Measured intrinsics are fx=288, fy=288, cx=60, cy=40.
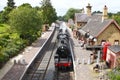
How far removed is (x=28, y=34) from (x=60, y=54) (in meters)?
25.9

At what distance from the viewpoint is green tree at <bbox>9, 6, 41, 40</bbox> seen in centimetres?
5541

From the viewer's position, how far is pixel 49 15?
355ft

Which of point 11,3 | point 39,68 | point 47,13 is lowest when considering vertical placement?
point 39,68

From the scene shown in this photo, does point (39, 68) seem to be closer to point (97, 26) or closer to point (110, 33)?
point (110, 33)

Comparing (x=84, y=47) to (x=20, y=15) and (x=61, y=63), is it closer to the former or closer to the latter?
(x=20, y=15)

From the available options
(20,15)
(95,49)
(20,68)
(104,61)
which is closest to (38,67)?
(20,68)

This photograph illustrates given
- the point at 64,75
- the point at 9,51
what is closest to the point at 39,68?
the point at 64,75

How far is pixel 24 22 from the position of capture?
55.8 metres

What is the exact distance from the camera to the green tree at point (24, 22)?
55.4m

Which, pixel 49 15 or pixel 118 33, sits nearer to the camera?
pixel 118 33

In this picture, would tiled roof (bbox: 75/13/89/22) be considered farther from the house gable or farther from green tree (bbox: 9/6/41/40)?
the house gable

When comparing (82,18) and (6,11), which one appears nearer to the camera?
(82,18)

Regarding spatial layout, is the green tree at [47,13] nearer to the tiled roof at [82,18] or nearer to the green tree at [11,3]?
the green tree at [11,3]

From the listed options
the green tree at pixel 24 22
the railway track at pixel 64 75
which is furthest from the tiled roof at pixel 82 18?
the railway track at pixel 64 75
